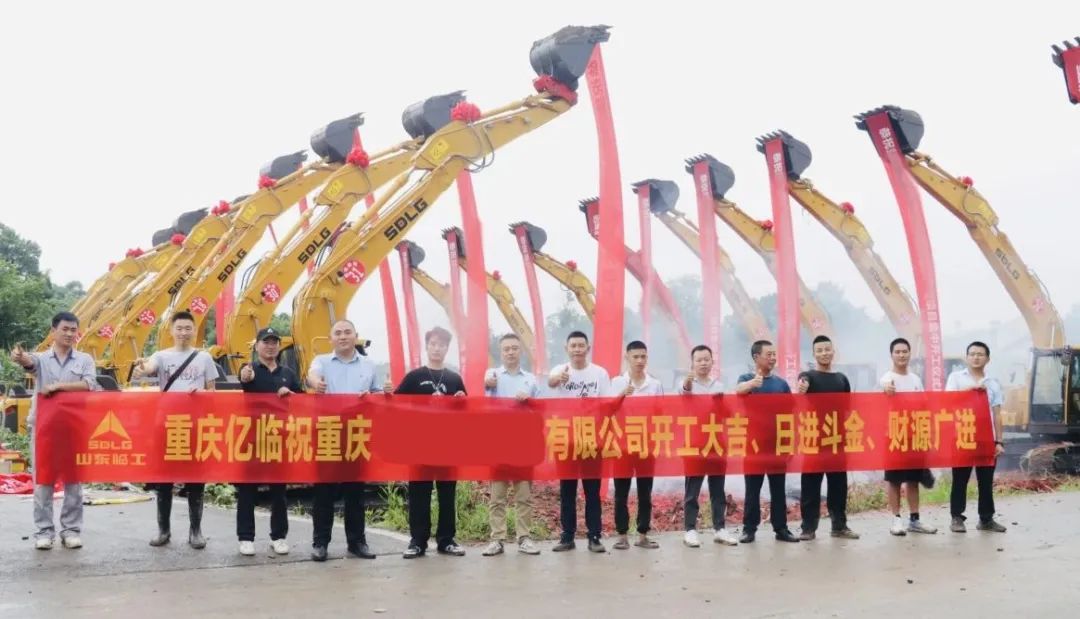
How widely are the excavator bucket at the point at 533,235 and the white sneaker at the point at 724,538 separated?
672 inches

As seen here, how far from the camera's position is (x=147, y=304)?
20.0 metres

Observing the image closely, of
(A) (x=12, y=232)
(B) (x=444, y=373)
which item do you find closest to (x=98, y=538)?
(B) (x=444, y=373)

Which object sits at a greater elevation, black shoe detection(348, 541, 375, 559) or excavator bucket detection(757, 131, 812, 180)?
excavator bucket detection(757, 131, 812, 180)

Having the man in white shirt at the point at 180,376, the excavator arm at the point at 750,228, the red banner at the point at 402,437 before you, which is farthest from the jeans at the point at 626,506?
the excavator arm at the point at 750,228

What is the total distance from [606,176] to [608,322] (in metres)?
1.86

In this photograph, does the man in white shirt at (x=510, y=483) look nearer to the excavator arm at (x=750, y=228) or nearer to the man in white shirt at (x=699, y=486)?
the man in white shirt at (x=699, y=486)

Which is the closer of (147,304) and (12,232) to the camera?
(147,304)

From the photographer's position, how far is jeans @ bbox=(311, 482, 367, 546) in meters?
7.43

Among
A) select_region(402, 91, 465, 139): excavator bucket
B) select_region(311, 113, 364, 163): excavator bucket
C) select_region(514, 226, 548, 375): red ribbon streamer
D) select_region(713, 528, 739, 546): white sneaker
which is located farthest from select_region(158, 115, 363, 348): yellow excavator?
select_region(713, 528, 739, 546): white sneaker

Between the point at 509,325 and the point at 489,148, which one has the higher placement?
the point at 489,148

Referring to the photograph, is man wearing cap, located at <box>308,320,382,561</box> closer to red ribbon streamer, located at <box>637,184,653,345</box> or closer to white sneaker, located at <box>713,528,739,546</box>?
white sneaker, located at <box>713,528,739,546</box>

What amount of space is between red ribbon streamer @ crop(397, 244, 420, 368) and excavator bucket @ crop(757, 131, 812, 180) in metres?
9.05

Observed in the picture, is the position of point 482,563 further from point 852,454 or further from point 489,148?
point 489,148

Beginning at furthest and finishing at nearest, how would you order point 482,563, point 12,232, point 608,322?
point 12,232
point 608,322
point 482,563
